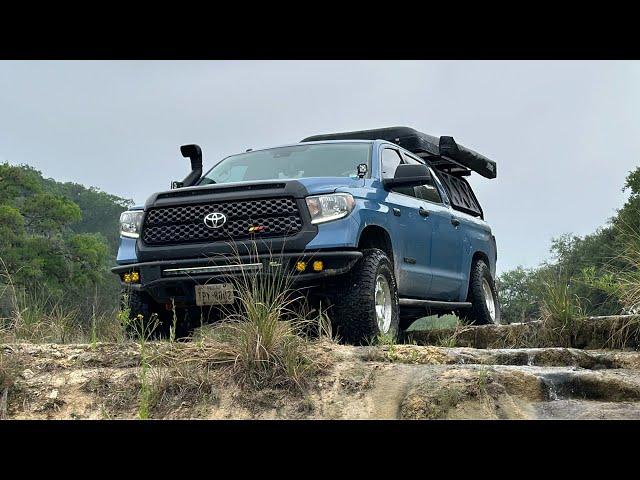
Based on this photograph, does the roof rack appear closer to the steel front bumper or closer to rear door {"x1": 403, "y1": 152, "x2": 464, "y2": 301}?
rear door {"x1": 403, "y1": 152, "x2": 464, "y2": 301}

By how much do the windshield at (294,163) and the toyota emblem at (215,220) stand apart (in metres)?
1.31

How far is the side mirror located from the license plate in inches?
77.0

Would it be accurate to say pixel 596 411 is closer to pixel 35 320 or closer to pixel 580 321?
pixel 580 321

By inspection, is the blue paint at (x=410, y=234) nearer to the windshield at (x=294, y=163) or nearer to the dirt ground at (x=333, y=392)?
the windshield at (x=294, y=163)

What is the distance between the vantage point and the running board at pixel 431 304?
8.54m

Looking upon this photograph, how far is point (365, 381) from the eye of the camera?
5.82m

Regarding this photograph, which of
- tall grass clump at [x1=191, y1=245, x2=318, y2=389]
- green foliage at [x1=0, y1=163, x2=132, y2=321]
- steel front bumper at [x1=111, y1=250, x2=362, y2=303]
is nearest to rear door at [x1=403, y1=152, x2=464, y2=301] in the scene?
steel front bumper at [x1=111, y1=250, x2=362, y2=303]

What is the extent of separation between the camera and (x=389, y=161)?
352 inches

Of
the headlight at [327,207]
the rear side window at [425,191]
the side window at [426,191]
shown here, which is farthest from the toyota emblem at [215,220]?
the side window at [426,191]

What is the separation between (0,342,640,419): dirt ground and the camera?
547cm

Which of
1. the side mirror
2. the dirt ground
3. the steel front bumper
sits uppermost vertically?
the side mirror

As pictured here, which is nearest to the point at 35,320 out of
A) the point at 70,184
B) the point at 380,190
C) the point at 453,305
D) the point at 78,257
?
the point at 380,190
